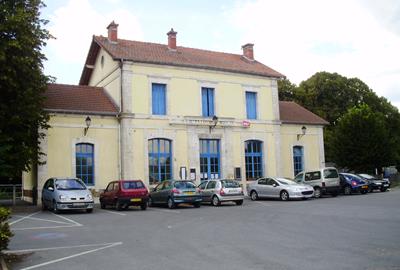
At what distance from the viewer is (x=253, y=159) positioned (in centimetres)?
3108

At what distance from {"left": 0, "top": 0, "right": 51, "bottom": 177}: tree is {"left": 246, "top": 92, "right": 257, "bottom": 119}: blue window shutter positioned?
1400cm

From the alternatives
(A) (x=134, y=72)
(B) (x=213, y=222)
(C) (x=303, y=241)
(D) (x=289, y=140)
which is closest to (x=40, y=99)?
(A) (x=134, y=72)

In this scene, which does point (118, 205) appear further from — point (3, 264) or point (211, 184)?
point (3, 264)

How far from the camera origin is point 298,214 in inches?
669

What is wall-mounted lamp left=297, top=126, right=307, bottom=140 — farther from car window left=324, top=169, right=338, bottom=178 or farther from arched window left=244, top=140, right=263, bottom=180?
car window left=324, top=169, right=338, bottom=178

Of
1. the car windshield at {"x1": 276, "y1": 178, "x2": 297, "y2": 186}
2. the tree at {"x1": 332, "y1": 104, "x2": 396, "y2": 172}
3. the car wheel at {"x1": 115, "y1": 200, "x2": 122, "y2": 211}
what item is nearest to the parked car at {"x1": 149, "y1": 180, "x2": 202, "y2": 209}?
the car wheel at {"x1": 115, "y1": 200, "x2": 122, "y2": 211}

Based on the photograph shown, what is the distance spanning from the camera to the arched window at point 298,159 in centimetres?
3375

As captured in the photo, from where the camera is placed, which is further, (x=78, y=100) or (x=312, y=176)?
(x=312, y=176)

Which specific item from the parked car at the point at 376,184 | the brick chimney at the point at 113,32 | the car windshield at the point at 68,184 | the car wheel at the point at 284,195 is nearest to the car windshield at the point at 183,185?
the car windshield at the point at 68,184

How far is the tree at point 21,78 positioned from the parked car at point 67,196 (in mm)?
1794

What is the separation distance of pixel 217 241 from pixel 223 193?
38.4ft

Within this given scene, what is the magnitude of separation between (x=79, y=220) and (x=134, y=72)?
12.2m

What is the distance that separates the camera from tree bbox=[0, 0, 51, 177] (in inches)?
782

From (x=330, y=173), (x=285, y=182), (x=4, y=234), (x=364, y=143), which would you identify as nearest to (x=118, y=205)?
(x=285, y=182)
